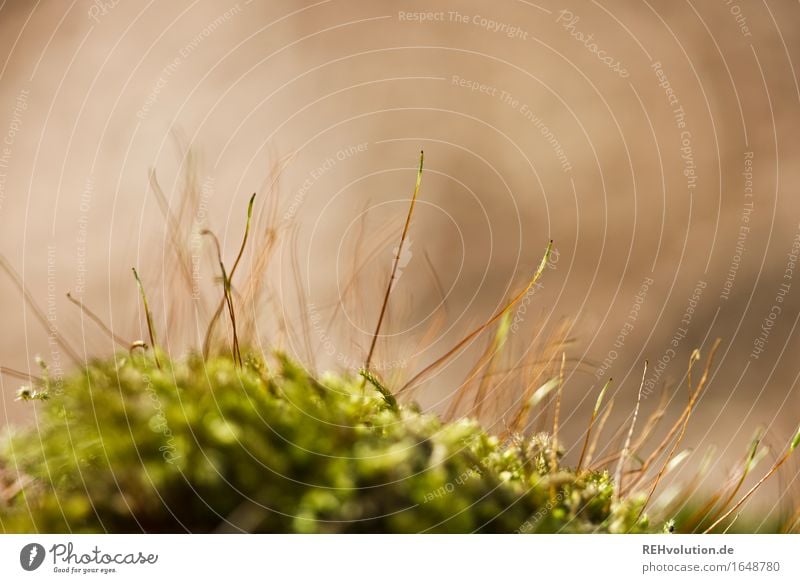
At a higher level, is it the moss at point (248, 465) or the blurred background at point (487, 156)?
the blurred background at point (487, 156)

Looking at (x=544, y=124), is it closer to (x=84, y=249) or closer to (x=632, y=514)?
(x=84, y=249)

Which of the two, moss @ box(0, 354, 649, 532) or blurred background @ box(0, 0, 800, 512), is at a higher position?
blurred background @ box(0, 0, 800, 512)

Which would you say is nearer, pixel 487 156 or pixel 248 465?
pixel 248 465

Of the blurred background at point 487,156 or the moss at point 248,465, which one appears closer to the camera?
the moss at point 248,465

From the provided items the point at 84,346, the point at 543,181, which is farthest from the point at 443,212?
the point at 84,346

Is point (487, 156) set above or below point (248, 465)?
above
